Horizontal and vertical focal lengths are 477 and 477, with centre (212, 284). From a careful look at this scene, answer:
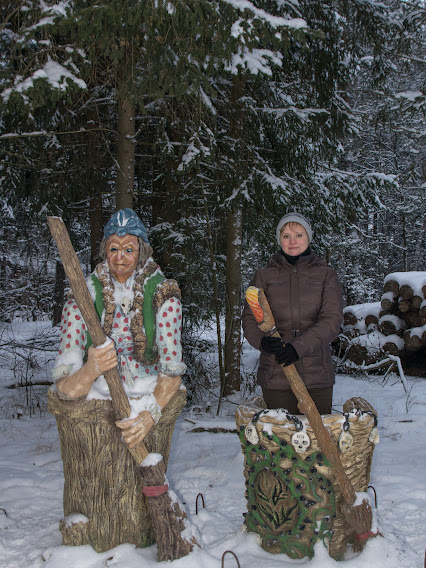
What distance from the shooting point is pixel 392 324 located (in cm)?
872

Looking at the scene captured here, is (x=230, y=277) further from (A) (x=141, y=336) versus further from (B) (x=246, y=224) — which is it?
(A) (x=141, y=336)

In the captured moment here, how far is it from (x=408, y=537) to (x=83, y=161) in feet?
18.0

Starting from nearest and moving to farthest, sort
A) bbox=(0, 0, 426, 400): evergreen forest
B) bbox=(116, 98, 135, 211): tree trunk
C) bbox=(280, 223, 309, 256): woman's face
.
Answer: bbox=(280, 223, 309, 256): woman's face
bbox=(0, 0, 426, 400): evergreen forest
bbox=(116, 98, 135, 211): tree trunk

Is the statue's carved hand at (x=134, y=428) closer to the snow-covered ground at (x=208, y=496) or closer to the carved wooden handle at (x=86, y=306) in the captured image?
the carved wooden handle at (x=86, y=306)

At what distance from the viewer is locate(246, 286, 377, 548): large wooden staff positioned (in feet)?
8.96

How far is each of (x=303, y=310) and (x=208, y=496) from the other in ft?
6.18

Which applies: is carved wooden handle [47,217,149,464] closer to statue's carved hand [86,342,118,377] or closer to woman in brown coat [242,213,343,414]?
statue's carved hand [86,342,118,377]

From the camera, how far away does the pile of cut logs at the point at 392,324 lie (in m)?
8.28

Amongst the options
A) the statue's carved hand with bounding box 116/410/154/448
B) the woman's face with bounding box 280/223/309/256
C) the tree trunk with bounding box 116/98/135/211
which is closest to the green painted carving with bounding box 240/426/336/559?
the statue's carved hand with bounding box 116/410/154/448

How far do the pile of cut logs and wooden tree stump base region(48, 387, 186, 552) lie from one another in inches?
259

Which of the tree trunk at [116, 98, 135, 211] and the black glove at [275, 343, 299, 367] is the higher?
the tree trunk at [116, 98, 135, 211]

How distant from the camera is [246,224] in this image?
7438 millimetres

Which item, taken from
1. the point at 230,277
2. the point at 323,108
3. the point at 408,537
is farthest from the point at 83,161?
the point at 408,537

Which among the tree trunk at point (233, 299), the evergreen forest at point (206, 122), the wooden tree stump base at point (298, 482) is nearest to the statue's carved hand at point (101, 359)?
the wooden tree stump base at point (298, 482)
